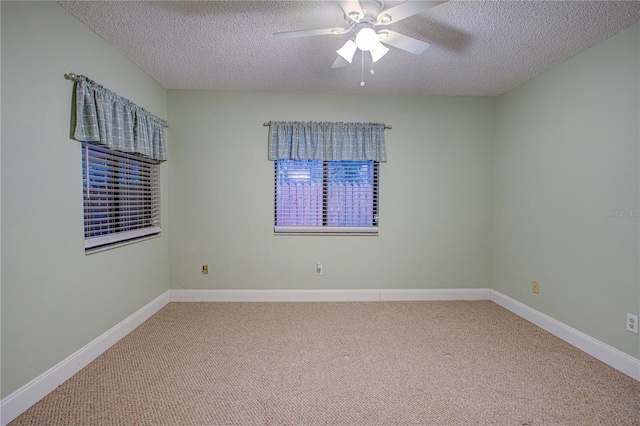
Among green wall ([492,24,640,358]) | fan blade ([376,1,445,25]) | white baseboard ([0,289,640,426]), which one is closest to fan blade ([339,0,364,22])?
fan blade ([376,1,445,25])

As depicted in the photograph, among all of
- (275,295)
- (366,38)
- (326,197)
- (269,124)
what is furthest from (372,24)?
(275,295)

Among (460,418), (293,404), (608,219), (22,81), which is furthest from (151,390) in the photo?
(608,219)

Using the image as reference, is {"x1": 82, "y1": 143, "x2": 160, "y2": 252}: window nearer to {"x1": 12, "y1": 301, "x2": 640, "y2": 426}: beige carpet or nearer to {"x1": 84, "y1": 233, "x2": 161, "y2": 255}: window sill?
{"x1": 84, "y1": 233, "x2": 161, "y2": 255}: window sill

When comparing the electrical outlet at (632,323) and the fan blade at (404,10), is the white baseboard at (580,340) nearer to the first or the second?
the electrical outlet at (632,323)

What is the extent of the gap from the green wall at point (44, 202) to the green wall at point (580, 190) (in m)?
3.77

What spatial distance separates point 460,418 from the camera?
1530 millimetres

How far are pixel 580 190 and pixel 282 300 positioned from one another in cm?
297

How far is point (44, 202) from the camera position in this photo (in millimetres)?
1691

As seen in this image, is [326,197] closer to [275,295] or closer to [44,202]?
[275,295]

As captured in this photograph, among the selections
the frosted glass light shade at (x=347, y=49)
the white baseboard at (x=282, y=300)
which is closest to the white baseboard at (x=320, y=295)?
Answer: the white baseboard at (x=282, y=300)

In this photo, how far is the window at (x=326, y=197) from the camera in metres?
3.28

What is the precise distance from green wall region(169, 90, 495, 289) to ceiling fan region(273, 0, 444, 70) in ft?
4.79

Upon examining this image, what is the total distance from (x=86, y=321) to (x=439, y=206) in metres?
3.45

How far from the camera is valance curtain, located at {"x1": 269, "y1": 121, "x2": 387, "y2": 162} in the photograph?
318 centimetres
